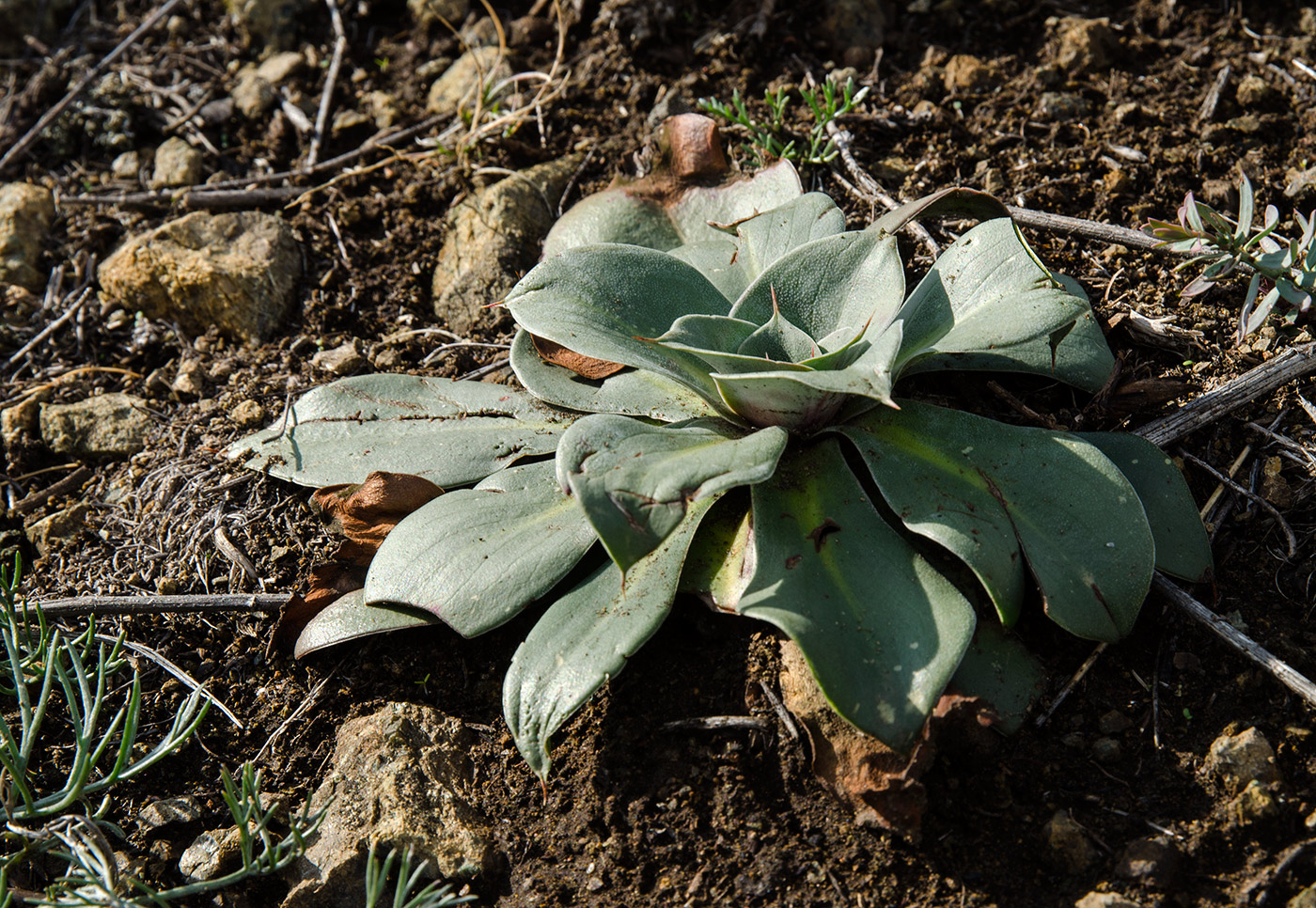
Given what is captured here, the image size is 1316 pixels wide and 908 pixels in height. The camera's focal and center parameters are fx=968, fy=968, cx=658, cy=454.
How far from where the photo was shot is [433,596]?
1972mm

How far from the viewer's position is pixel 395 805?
186 centimetres

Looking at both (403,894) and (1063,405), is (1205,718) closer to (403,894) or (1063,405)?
(1063,405)

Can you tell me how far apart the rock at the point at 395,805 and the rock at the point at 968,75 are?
2422mm

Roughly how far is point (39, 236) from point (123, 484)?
128 cm

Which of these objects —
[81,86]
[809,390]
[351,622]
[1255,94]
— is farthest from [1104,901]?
[81,86]

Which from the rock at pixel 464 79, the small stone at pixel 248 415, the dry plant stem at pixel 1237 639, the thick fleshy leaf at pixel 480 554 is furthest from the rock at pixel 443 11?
the dry plant stem at pixel 1237 639

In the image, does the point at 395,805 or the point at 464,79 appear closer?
the point at 395,805

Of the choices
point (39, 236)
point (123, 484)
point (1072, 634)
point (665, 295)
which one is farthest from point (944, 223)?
point (39, 236)

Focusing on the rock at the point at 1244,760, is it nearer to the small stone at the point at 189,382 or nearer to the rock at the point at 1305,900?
the rock at the point at 1305,900

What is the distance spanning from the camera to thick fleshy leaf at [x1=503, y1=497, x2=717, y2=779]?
1775 millimetres

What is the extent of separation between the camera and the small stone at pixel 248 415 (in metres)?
2.62

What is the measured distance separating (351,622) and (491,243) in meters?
1.31

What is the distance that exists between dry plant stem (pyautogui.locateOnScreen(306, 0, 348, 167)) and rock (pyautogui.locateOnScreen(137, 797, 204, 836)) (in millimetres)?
2145

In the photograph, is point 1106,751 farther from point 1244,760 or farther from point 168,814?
point 168,814
